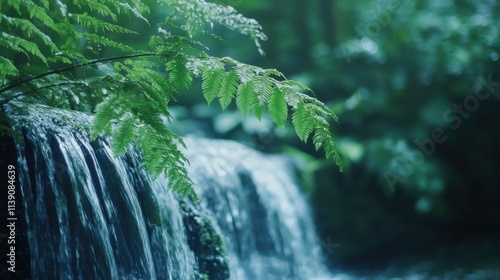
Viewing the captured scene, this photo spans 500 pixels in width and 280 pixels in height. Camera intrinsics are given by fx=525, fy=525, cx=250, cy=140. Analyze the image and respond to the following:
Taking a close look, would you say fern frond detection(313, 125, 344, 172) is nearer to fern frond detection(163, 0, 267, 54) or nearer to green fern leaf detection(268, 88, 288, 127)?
green fern leaf detection(268, 88, 288, 127)

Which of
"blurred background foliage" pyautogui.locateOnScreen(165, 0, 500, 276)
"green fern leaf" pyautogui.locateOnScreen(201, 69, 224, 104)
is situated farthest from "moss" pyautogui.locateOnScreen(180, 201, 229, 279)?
"blurred background foliage" pyautogui.locateOnScreen(165, 0, 500, 276)

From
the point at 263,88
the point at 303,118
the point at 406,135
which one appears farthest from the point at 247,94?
the point at 406,135

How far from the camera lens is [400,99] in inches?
310

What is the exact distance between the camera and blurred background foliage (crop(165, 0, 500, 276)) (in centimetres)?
684

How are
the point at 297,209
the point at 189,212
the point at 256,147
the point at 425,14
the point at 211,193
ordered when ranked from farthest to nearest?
the point at 425,14, the point at 256,147, the point at 297,209, the point at 211,193, the point at 189,212

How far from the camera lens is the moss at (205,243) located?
3.49 metres

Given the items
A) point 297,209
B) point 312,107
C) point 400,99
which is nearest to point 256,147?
point 297,209

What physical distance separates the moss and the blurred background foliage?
3.17 m

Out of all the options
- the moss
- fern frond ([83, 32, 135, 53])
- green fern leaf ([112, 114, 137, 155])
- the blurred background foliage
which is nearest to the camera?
green fern leaf ([112, 114, 137, 155])

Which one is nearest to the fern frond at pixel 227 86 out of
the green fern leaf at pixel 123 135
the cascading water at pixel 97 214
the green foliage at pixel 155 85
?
the green foliage at pixel 155 85

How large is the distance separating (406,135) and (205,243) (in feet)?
15.5

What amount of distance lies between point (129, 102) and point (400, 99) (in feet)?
20.1

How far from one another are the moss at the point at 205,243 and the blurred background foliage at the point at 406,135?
317 cm

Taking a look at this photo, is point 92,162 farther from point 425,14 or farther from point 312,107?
point 425,14
